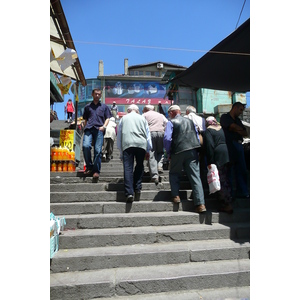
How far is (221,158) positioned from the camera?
4363 millimetres

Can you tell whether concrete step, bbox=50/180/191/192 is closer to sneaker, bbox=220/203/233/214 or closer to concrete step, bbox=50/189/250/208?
concrete step, bbox=50/189/250/208

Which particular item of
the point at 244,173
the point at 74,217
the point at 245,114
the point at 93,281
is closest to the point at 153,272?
the point at 93,281

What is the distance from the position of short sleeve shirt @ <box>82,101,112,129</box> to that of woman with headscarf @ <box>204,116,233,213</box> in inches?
89.7

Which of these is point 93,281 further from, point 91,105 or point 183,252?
point 91,105

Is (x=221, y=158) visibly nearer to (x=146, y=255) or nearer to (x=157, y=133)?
(x=157, y=133)

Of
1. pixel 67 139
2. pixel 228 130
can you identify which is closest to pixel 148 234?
pixel 228 130

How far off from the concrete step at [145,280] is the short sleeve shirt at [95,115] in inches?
118

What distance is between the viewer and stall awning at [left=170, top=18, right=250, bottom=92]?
4.99 meters

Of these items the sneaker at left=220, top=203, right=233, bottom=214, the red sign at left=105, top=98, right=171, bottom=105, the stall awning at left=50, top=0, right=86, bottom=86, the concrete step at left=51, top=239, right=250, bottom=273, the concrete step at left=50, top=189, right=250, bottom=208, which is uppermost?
the red sign at left=105, top=98, right=171, bottom=105

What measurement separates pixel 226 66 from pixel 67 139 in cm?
445

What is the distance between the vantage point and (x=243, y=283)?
10.5 ft

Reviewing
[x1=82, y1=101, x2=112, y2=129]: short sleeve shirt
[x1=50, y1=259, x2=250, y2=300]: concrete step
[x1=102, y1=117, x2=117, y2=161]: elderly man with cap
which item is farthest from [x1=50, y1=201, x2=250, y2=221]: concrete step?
[x1=102, y1=117, x2=117, y2=161]: elderly man with cap

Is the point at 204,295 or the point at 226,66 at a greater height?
the point at 226,66

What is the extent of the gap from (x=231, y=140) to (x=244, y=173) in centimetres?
70
